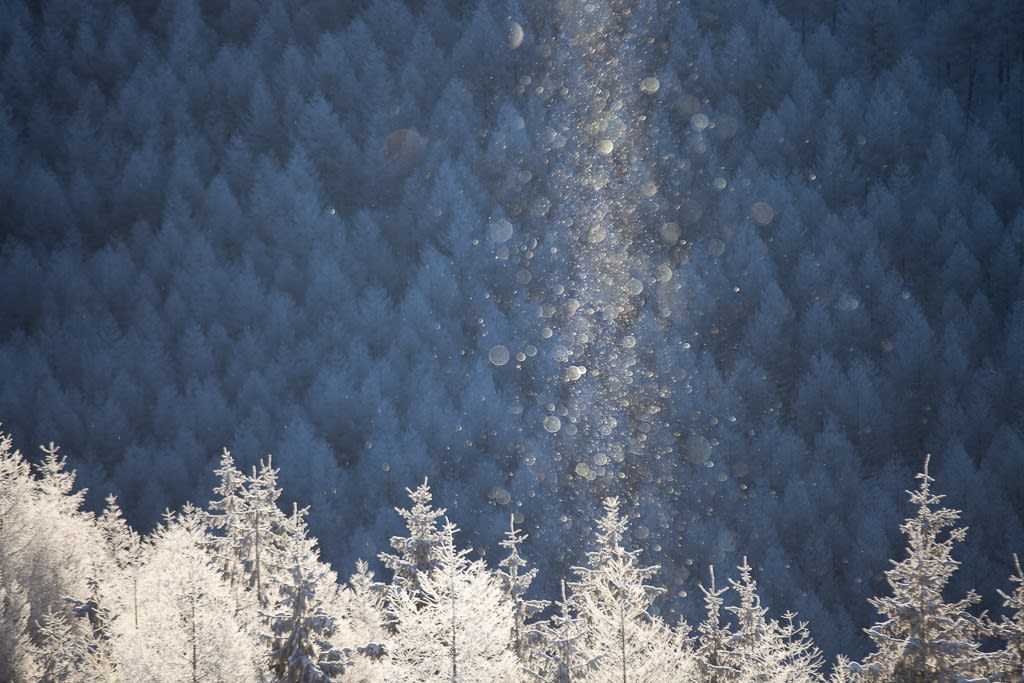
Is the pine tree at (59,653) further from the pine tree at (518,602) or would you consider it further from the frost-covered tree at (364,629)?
the pine tree at (518,602)

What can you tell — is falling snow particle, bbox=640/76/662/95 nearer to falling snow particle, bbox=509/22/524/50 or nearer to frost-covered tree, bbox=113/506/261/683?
falling snow particle, bbox=509/22/524/50

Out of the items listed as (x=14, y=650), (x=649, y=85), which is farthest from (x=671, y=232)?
(x=14, y=650)

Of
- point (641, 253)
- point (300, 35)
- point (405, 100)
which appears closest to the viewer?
point (641, 253)

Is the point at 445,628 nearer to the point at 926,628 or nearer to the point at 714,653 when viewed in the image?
the point at 714,653

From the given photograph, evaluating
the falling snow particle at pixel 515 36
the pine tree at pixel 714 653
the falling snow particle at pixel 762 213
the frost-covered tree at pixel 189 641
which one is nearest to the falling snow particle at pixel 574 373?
the falling snow particle at pixel 762 213

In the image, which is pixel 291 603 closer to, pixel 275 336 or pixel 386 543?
pixel 386 543

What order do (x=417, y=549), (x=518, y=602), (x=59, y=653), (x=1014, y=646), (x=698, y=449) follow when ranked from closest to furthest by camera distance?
(x=1014, y=646)
(x=417, y=549)
(x=59, y=653)
(x=518, y=602)
(x=698, y=449)

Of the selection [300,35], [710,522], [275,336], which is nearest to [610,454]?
[710,522]
